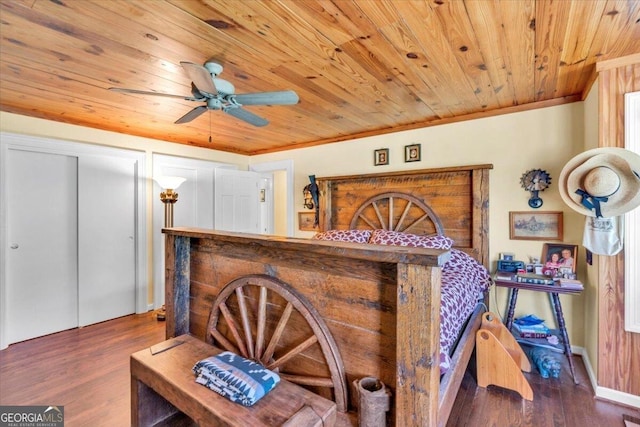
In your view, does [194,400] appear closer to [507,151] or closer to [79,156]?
[507,151]

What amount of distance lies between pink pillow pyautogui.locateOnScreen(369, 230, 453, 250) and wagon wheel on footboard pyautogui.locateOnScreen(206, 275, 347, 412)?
Result: 172 cm

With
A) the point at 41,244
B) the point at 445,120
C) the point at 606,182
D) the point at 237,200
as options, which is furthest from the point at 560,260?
the point at 41,244

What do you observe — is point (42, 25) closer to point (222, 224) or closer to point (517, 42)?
point (517, 42)

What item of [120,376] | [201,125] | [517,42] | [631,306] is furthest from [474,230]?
[120,376]

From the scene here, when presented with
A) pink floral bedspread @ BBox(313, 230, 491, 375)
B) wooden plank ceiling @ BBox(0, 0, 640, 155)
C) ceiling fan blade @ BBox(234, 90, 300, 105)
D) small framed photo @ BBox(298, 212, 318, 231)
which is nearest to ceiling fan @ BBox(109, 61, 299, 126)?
ceiling fan blade @ BBox(234, 90, 300, 105)

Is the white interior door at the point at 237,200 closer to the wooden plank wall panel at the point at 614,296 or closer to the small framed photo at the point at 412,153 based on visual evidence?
the small framed photo at the point at 412,153

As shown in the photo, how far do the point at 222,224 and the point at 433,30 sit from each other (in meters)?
3.84

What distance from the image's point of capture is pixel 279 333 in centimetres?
144

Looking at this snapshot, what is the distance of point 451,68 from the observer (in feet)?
6.64

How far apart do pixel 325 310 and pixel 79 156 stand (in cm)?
347

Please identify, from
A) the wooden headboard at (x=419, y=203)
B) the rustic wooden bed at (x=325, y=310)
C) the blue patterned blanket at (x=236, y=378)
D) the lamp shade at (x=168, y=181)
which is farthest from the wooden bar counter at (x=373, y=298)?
the wooden headboard at (x=419, y=203)

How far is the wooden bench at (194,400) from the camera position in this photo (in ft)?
3.63

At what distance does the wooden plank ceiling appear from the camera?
4.69ft

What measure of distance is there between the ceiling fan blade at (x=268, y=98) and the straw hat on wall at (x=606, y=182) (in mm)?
2028
